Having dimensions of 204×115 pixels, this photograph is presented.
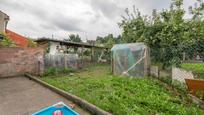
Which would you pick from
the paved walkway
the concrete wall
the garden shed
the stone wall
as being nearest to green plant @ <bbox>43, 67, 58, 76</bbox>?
the garden shed

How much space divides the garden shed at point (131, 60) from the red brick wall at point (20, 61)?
487 cm

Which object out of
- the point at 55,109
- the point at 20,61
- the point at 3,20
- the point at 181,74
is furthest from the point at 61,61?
the point at 3,20

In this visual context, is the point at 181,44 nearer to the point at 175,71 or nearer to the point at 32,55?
the point at 175,71

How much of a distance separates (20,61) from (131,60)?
687 centimetres

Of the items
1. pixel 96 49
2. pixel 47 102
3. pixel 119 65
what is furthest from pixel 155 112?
pixel 96 49

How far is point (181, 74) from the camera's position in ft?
22.8

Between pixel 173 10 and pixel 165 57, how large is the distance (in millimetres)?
4189

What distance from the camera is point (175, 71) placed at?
714 cm

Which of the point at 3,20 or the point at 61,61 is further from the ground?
the point at 3,20

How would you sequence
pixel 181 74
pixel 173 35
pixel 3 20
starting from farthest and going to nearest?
pixel 3 20, pixel 173 35, pixel 181 74

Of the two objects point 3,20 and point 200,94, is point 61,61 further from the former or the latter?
point 3,20

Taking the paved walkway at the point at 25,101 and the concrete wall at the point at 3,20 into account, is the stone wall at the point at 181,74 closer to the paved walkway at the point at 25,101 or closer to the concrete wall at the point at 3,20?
the paved walkway at the point at 25,101

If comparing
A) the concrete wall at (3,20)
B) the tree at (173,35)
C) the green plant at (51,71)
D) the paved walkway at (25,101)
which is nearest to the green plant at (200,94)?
the tree at (173,35)

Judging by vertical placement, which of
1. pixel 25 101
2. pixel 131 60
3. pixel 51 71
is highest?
pixel 131 60
